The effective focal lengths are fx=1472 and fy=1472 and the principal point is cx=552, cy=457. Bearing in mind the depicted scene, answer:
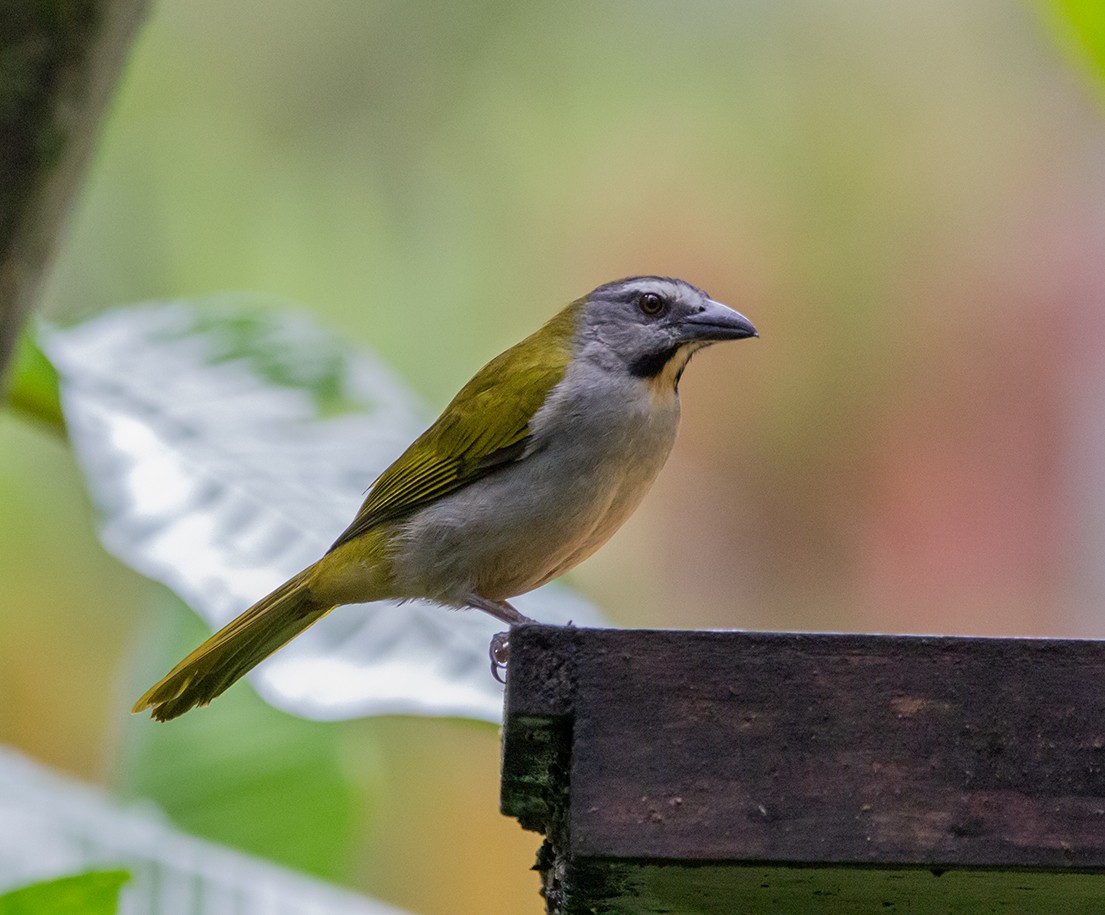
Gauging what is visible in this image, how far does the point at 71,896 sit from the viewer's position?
8.14 ft

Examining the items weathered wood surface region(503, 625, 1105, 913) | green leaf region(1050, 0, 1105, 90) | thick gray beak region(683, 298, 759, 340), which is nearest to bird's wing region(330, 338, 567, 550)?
thick gray beak region(683, 298, 759, 340)

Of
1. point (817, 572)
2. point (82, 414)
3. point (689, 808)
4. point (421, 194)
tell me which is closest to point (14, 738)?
point (421, 194)

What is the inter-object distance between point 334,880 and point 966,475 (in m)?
5.88

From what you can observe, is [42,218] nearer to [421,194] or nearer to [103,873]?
[103,873]

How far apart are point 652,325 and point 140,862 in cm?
227

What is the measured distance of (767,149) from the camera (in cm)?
978

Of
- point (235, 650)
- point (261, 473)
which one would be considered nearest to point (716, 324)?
point (261, 473)

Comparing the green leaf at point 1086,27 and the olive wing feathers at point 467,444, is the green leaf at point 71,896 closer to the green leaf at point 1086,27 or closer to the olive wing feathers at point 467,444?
the olive wing feathers at point 467,444

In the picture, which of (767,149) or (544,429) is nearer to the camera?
(544,429)

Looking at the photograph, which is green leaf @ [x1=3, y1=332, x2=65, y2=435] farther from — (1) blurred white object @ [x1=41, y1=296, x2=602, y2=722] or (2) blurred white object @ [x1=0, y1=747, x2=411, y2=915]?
(2) blurred white object @ [x1=0, y1=747, x2=411, y2=915]

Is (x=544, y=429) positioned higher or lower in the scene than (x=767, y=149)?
lower

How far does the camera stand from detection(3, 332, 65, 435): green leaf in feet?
12.6

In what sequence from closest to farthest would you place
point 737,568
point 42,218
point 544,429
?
point 42,218 < point 544,429 < point 737,568

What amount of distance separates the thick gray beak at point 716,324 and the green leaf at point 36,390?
6.40 feet
